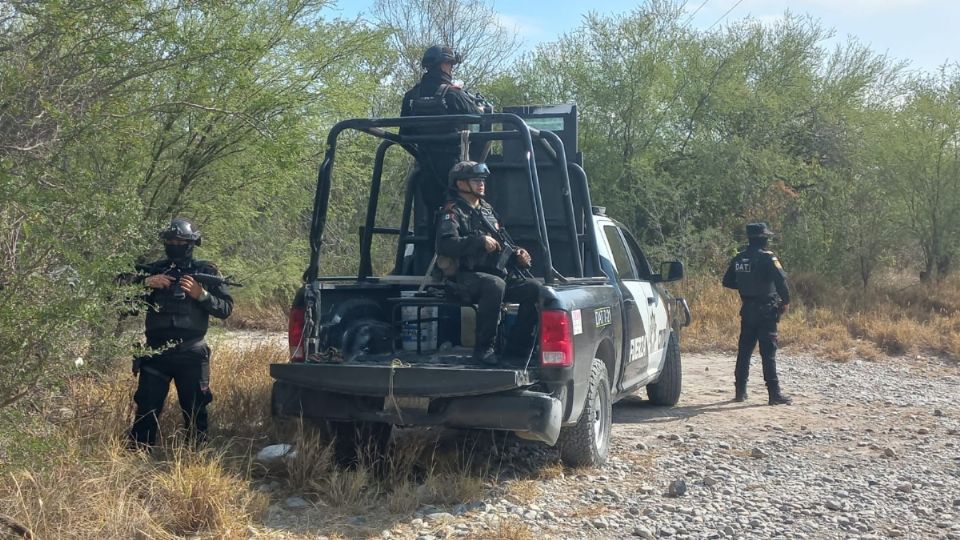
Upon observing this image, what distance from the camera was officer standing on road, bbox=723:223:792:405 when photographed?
9180 millimetres

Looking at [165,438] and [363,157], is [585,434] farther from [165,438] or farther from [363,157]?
[363,157]

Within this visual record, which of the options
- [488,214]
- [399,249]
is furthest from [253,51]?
[488,214]

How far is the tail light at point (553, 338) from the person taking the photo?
5379 mm

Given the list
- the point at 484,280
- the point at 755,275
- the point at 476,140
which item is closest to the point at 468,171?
the point at 476,140

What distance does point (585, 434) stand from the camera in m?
5.95

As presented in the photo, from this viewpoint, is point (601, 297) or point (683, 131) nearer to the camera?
point (601, 297)

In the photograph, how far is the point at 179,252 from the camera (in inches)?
234

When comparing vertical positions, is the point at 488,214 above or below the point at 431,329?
above

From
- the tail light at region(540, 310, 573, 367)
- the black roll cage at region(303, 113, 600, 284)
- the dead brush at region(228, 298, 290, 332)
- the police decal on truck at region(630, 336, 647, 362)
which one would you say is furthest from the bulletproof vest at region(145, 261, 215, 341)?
the dead brush at region(228, 298, 290, 332)

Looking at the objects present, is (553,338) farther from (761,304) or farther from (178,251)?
(761,304)

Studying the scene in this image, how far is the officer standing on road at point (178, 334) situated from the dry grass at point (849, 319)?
8922mm

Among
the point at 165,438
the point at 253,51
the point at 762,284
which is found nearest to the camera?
the point at 165,438

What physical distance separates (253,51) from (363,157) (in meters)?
5.33

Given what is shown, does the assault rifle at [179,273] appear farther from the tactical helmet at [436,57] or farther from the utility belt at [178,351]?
the tactical helmet at [436,57]
